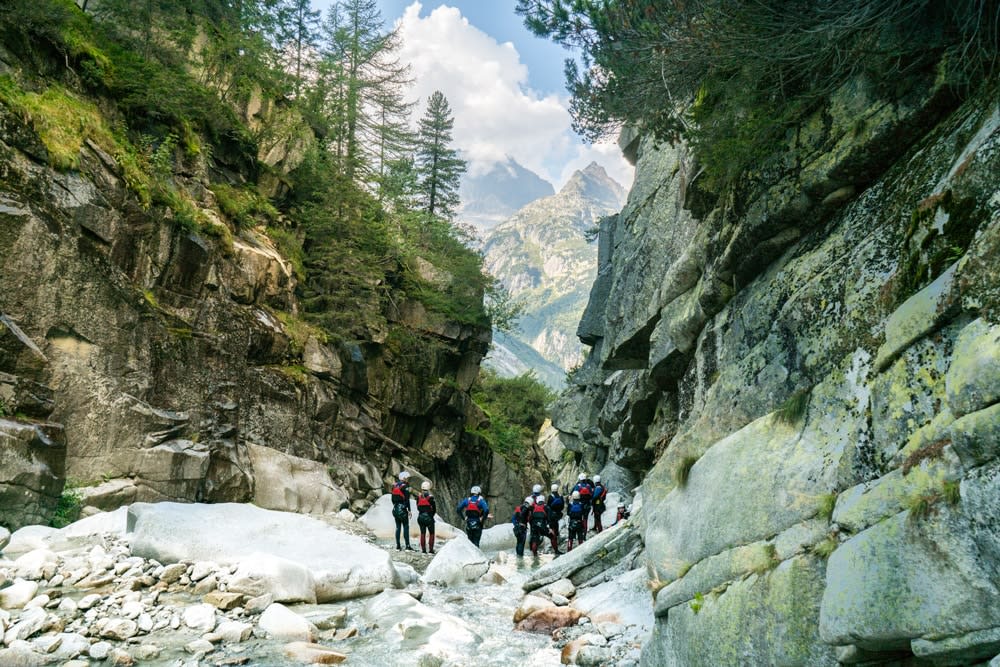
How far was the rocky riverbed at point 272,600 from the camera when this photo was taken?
7.86 m

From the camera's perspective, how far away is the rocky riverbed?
7863 millimetres

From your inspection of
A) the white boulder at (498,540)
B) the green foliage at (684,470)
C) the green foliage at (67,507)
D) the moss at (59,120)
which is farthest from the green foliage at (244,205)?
the green foliage at (684,470)

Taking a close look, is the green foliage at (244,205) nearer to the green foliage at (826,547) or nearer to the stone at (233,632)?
the stone at (233,632)

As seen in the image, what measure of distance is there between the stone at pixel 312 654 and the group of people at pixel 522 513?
32.1 feet

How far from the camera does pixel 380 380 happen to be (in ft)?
90.4

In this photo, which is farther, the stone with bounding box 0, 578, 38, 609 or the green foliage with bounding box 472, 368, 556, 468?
the green foliage with bounding box 472, 368, 556, 468

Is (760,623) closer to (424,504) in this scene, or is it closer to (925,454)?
(925,454)

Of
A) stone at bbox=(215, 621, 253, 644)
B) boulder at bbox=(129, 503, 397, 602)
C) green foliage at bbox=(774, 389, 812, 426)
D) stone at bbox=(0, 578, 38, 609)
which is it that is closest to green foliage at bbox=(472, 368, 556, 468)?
boulder at bbox=(129, 503, 397, 602)

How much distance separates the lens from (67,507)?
1265 centimetres

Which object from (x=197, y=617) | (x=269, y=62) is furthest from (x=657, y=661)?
(x=269, y=62)

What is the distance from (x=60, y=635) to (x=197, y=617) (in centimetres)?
170

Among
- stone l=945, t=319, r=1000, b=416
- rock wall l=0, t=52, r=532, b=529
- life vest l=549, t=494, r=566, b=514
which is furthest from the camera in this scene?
life vest l=549, t=494, r=566, b=514

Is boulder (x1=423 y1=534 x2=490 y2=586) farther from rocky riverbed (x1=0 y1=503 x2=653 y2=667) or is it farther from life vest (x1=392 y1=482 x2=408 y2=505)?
life vest (x1=392 y1=482 x2=408 y2=505)

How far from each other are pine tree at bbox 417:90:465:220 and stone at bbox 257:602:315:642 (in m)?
34.5
